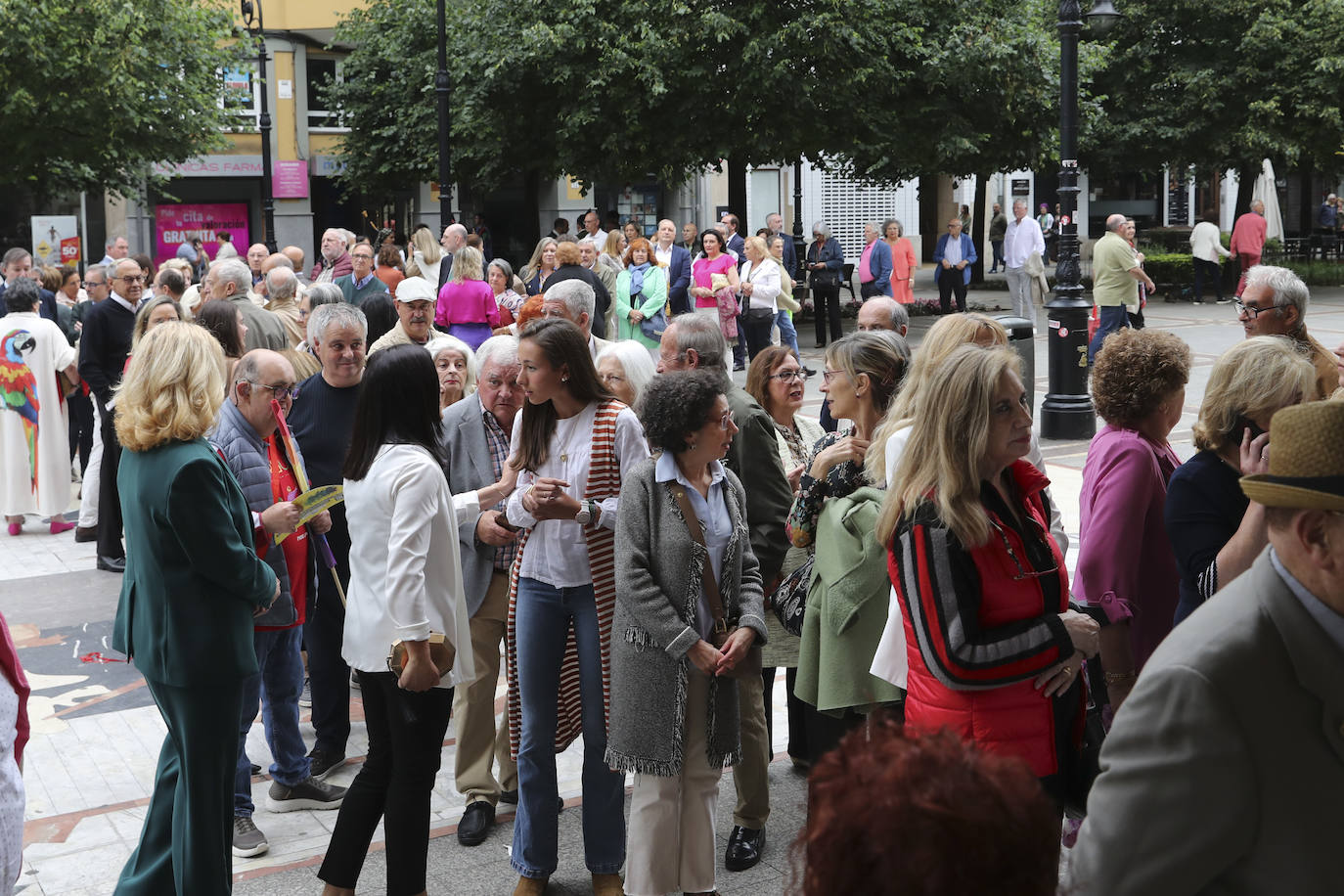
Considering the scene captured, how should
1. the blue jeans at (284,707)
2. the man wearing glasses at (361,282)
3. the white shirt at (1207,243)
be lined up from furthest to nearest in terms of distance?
the white shirt at (1207,243), the man wearing glasses at (361,282), the blue jeans at (284,707)

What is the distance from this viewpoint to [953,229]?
23.6m

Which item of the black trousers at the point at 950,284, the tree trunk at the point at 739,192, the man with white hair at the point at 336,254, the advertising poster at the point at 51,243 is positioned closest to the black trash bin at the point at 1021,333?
the man with white hair at the point at 336,254

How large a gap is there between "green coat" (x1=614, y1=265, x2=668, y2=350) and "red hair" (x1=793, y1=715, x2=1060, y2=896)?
13.2 meters

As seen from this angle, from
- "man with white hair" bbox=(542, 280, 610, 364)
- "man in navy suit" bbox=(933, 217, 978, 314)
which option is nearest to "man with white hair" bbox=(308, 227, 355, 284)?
"man with white hair" bbox=(542, 280, 610, 364)

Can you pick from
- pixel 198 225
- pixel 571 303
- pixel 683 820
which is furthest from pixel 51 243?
pixel 683 820

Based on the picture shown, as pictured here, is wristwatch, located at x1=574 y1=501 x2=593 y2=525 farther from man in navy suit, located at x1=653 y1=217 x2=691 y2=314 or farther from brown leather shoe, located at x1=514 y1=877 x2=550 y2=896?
man in navy suit, located at x1=653 y1=217 x2=691 y2=314

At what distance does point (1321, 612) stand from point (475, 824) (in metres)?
3.76

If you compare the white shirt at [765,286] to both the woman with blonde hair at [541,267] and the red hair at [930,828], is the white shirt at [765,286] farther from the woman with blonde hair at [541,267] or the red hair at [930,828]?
the red hair at [930,828]

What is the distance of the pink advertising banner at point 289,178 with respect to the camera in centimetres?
Result: 3600

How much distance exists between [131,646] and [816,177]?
40.8m

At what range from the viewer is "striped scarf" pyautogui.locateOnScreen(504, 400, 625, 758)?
4754 millimetres

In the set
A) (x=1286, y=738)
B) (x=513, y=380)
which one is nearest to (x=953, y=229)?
(x=513, y=380)

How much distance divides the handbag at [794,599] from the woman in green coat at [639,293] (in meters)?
9.77

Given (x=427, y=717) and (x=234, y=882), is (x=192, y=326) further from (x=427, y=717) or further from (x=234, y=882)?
(x=234, y=882)
